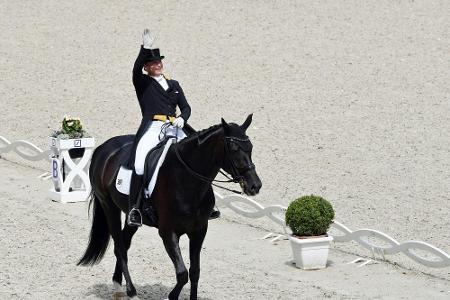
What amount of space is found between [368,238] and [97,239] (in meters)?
5.05

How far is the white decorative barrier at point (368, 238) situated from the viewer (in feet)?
45.8

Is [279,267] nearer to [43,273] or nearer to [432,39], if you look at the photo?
[43,273]

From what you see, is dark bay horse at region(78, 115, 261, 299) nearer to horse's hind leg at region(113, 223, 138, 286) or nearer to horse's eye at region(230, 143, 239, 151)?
horse's eye at region(230, 143, 239, 151)

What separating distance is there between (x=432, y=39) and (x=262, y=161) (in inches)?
410

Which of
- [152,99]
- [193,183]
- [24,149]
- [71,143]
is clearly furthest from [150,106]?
[24,149]

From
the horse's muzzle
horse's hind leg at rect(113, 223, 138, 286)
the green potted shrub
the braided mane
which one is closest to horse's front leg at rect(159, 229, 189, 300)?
the braided mane

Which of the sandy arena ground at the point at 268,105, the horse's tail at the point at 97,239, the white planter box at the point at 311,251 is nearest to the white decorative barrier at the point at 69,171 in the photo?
the sandy arena ground at the point at 268,105

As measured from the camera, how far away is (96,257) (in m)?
13.0

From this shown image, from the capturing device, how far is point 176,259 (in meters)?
11.2

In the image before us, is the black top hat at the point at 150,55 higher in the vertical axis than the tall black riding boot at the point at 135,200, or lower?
higher

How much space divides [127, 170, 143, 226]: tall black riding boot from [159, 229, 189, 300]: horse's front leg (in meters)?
0.50

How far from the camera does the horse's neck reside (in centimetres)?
1091

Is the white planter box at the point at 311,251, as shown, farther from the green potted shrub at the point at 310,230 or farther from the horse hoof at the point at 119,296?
the horse hoof at the point at 119,296

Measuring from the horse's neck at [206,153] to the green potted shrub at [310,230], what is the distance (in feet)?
10.7
